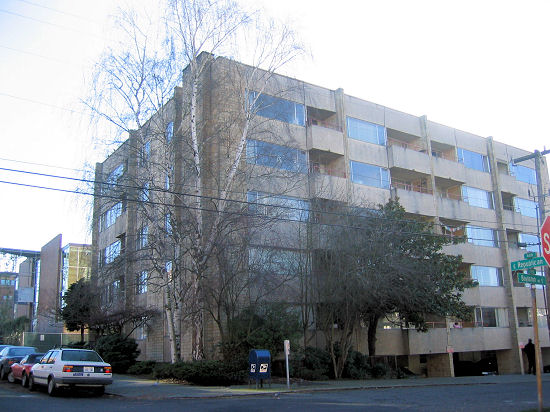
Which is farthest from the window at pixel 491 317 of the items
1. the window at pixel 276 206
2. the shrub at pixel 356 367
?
the window at pixel 276 206

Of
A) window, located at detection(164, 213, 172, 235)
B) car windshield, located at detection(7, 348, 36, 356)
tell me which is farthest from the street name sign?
car windshield, located at detection(7, 348, 36, 356)

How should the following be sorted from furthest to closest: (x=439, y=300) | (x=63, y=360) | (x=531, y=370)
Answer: (x=531, y=370), (x=439, y=300), (x=63, y=360)

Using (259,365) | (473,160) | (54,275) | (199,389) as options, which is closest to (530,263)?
(259,365)

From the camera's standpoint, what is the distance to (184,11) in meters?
22.4

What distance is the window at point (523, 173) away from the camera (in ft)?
143

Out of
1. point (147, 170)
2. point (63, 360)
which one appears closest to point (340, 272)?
point (147, 170)

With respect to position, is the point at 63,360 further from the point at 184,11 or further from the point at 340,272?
the point at 184,11

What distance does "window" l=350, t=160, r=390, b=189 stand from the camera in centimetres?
3247

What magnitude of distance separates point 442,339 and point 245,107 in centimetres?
1920

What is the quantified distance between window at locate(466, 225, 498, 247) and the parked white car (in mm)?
28252

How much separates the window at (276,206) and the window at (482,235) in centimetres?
1735

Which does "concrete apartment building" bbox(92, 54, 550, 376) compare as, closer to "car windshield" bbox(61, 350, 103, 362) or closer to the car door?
the car door

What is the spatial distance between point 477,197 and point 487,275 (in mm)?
5785

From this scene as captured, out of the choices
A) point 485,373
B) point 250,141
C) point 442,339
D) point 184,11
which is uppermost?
point 184,11
